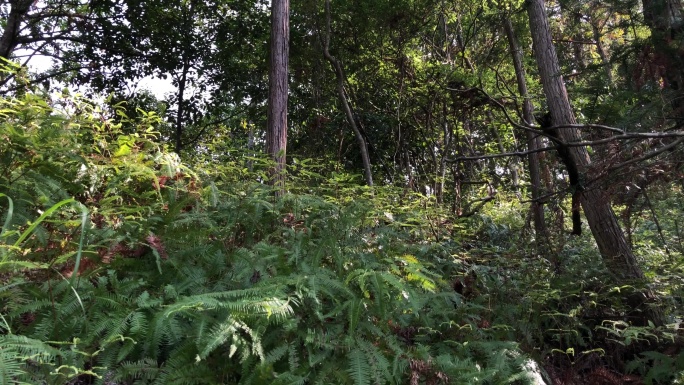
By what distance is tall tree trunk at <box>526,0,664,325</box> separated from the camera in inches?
177

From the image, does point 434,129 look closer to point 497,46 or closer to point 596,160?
point 497,46

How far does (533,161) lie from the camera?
299 inches

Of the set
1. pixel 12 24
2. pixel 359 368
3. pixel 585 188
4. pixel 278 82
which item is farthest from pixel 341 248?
pixel 12 24

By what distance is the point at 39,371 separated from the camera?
160cm

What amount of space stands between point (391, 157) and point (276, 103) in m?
5.78

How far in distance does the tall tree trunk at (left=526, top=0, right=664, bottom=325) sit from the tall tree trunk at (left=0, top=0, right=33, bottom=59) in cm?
897

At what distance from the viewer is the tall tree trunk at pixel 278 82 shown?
5.60 metres

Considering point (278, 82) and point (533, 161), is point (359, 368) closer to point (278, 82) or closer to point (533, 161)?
point (278, 82)

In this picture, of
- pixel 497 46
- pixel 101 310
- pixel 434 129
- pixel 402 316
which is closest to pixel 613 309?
pixel 402 316

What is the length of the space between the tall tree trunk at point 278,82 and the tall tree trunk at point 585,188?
3.13 m

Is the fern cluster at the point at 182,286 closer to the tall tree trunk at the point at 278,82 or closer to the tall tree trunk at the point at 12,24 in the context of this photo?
the tall tree trunk at the point at 278,82

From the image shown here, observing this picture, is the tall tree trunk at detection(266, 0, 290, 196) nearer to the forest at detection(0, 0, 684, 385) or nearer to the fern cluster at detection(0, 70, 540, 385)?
the forest at detection(0, 0, 684, 385)

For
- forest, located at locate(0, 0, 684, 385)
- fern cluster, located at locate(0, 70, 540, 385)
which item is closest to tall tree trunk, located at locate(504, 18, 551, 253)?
forest, located at locate(0, 0, 684, 385)

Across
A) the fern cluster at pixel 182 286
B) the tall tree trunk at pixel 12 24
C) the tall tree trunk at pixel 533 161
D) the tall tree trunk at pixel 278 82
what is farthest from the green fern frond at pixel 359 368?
the tall tree trunk at pixel 12 24
